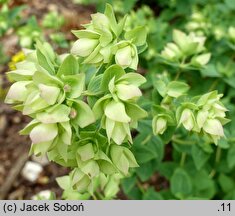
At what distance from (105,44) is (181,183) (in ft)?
2.40

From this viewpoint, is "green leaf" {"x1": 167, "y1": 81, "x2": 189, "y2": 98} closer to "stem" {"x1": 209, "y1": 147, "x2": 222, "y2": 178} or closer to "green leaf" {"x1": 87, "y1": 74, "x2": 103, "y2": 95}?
"green leaf" {"x1": 87, "y1": 74, "x2": 103, "y2": 95}

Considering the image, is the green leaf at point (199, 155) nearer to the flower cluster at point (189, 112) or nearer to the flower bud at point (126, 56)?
the flower cluster at point (189, 112)

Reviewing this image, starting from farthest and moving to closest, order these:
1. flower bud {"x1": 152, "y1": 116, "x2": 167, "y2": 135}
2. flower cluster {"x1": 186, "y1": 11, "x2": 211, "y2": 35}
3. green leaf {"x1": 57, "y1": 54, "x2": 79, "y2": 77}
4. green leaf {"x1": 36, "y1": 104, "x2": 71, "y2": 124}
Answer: flower cluster {"x1": 186, "y1": 11, "x2": 211, "y2": 35} < flower bud {"x1": 152, "y1": 116, "x2": 167, "y2": 135} < green leaf {"x1": 57, "y1": 54, "x2": 79, "y2": 77} < green leaf {"x1": 36, "y1": 104, "x2": 71, "y2": 124}

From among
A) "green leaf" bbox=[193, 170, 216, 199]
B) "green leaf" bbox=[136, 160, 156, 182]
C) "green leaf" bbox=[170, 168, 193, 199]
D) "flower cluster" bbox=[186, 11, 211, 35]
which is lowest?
"green leaf" bbox=[193, 170, 216, 199]

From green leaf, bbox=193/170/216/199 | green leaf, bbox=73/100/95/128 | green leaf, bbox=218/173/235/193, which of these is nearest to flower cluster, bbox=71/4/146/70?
green leaf, bbox=73/100/95/128

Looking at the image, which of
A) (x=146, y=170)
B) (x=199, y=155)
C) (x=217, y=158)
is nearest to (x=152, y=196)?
(x=146, y=170)

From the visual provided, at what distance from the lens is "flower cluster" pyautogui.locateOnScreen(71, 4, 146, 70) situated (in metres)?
0.97

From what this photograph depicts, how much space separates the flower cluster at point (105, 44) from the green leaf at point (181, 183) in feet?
2.24

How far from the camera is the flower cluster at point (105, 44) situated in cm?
97

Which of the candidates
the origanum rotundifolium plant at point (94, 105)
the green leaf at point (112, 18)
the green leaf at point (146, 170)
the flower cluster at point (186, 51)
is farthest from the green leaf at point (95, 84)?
the green leaf at point (146, 170)

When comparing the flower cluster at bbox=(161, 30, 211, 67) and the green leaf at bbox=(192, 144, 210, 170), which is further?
the green leaf at bbox=(192, 144, 210, 170)

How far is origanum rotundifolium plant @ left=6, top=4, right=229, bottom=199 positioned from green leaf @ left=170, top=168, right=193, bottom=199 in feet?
1.56

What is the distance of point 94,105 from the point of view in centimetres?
94
